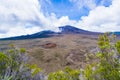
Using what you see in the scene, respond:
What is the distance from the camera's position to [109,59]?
16359 mm

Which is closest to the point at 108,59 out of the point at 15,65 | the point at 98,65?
the point at 98,65

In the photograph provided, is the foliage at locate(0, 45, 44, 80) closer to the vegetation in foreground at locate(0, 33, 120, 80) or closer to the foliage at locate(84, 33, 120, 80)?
the vegetation in foreground at locate(0, 33, 120, 80)

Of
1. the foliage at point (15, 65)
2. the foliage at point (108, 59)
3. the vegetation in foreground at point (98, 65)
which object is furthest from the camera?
the foliage at point (15, 65)

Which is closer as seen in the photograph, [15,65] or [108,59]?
[108,59]

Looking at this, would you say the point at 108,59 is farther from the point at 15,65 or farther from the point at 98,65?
the point at 15,65

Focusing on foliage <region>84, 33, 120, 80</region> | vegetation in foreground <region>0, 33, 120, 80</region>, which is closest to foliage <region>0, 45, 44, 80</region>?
vegetation in foreground <region>0, 33, 120, 80</region>

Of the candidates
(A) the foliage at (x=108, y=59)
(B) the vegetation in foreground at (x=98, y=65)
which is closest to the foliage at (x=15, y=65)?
(B) the vegetation in foreground at (x=98, y=65)

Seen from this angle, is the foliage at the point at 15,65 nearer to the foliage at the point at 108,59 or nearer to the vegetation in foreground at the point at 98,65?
the vegetation in foreground at the point at 98,65

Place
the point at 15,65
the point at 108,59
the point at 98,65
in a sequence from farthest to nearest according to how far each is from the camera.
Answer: the point at 15,65
the point at 98,65
the point at 108,59

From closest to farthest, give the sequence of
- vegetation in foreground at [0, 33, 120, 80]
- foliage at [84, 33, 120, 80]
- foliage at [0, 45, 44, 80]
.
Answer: foliage at [84, 33, 120, 80], vegetation in foreground at [0, 33, 120, 80], foliage at [0, 45, 44, 80]

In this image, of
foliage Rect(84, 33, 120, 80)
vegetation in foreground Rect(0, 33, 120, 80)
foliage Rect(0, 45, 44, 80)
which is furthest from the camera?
foliage Rect(0, 45, 44, 80)

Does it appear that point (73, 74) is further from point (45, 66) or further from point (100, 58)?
point (45, 66)

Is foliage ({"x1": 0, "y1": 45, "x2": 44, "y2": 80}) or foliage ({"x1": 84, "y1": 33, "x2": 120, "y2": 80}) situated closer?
foliage ({"x1": 84, "y1": 33, "x2": 120, "y2": 80})

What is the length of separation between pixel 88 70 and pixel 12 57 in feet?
21.9
